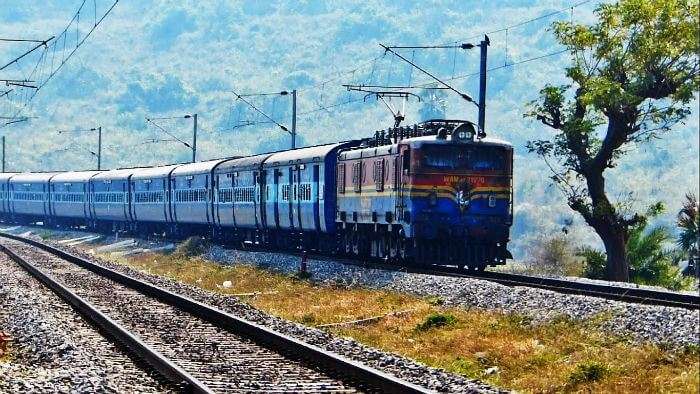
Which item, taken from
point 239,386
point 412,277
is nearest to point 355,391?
point 239,386

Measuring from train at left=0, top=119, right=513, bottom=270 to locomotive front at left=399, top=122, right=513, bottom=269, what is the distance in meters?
0.02

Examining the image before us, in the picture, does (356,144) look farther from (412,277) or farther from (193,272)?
(412,277)

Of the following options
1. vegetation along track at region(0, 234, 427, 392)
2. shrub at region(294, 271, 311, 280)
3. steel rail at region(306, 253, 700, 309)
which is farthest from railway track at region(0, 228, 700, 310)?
vegetation along track at region(0, 234, 427, 392)

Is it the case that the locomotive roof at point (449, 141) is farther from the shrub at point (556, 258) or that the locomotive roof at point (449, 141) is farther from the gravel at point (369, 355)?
the shrub at point (556, 258)

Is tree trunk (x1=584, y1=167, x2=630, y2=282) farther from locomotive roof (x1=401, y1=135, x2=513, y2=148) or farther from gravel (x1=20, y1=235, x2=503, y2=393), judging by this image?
gravel (x1=20, y1=235, x2=503, y2=393)

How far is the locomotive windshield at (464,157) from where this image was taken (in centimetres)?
2780

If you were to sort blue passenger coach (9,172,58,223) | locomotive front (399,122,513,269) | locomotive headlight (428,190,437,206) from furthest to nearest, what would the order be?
1. blue passenger coach (9,172,58,223)
2. locomotive headlight (428,190,437,206)
3. locomotive front (399,122,513,269)

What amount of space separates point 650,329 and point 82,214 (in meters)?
63.0

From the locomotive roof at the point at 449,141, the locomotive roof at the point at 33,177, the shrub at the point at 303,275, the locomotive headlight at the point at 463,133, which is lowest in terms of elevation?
the shrub at the point at 303,275

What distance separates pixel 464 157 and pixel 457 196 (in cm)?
96

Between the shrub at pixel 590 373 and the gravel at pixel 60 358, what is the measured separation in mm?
4501

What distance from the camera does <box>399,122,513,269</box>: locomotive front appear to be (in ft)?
90.7

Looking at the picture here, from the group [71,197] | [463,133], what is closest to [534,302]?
[463,133]

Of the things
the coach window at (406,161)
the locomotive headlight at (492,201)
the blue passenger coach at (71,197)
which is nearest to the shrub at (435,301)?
the coach window at (406,161)
